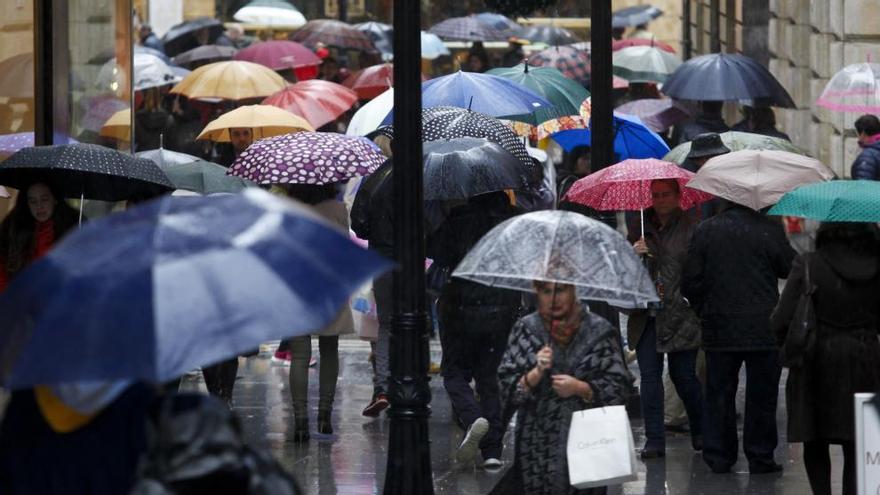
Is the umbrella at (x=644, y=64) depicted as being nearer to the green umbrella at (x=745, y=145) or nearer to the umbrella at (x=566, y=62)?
the umbrella at (x=566, y=62)

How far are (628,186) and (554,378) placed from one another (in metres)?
3.88

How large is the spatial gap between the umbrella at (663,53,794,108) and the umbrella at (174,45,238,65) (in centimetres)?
1158

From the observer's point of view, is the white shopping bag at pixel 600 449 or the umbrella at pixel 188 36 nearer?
the white shopping bag at pixel 600 449

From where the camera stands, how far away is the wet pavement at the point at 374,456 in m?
10.2

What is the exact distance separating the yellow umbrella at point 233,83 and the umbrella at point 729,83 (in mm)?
4959

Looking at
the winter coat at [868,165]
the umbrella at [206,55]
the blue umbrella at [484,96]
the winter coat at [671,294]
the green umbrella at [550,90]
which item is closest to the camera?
the winter coat at [671,294]

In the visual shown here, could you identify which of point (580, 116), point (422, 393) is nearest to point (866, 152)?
point (580, 116)

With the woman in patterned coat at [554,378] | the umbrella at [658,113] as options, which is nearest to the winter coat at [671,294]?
the woman in patterned coat at [554,378]

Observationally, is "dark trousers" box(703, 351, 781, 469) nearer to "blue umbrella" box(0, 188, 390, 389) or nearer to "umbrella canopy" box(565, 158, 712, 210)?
"umbrella canopy" box(565, 158, 712, 210)

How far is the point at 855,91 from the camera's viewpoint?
1719cm

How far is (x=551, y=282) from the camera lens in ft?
23.9

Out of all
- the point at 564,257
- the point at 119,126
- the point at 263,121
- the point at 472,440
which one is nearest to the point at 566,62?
the point at 263,121

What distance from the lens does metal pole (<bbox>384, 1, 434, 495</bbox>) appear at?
869cm

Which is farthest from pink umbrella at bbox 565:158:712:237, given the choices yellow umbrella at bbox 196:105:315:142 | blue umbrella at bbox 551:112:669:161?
yellow umbrella at bbox 196:105:315:142
